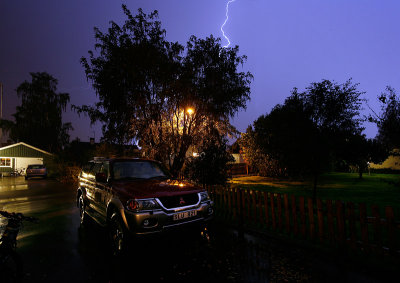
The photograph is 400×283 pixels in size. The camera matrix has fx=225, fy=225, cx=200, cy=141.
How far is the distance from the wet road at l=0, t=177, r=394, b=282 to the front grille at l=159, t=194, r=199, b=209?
0.53m

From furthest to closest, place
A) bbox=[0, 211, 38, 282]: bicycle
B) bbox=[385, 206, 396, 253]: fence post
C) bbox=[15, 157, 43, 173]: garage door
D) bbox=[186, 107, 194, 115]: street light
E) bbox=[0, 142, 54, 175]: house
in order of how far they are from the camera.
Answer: bbox=[15, 157, 43, 173]: garage door → bbox=[0, 142, 54, 175]: house → bbox=[186, 107, 194, 115]: street light → bbox=[385, 206, 396, 253]: fence post → bbox=[0, 211, 38, 282]: bicycle

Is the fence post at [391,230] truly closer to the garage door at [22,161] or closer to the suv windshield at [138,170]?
the suv windshield at [138,170]

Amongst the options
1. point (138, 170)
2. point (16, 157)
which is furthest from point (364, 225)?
point (16, 157)

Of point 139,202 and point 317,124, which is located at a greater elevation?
point 317,124

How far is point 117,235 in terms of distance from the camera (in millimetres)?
4516

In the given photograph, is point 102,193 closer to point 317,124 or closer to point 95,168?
point 95,168

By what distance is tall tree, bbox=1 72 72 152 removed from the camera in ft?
129

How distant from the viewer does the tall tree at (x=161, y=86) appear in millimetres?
11094

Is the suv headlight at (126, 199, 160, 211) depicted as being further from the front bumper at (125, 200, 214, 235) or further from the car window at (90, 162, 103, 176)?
the car window at (90, 162, 103, 176)

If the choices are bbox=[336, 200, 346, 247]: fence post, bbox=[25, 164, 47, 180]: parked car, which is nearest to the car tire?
bbox=[336, 200, 346, 247]: fence post

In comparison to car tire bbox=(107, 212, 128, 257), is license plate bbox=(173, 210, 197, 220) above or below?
above

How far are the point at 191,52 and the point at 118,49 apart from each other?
3.63m

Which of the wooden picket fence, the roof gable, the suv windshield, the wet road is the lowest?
the wet road

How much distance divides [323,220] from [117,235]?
437 cm
